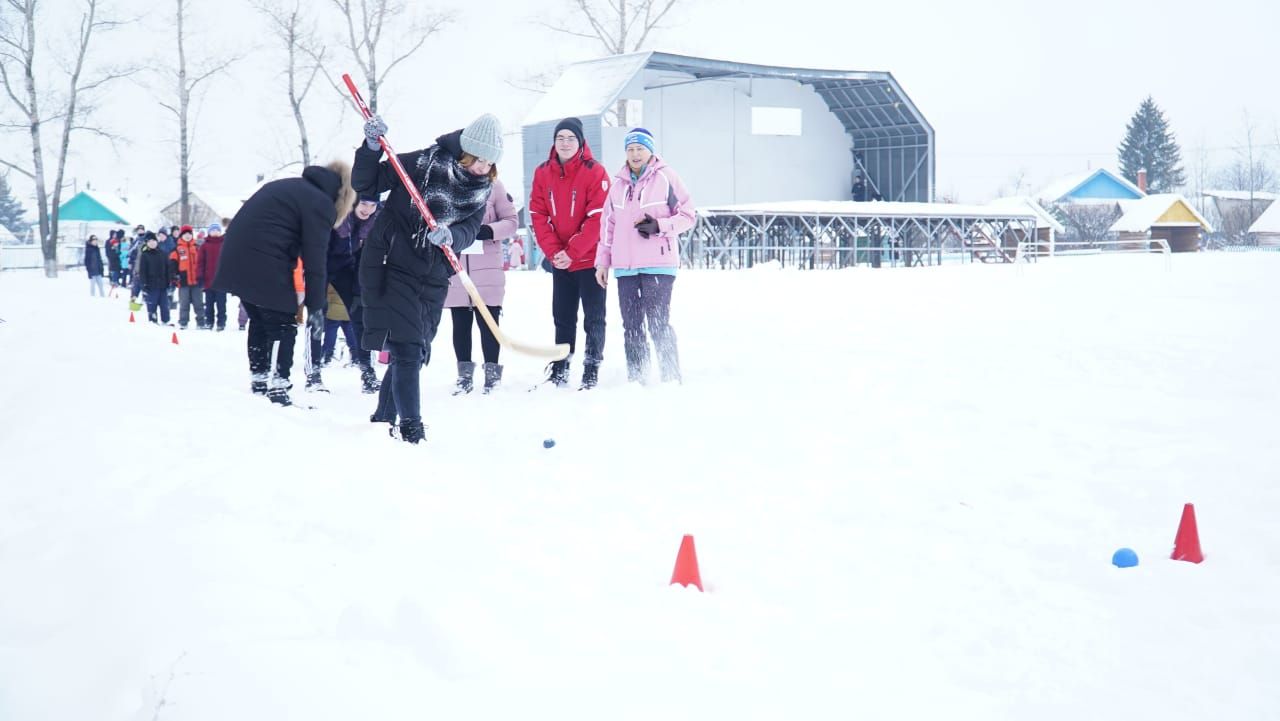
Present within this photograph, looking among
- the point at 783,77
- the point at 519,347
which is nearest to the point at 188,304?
the point at 519,347

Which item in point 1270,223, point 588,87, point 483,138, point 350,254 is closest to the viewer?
point 483,138

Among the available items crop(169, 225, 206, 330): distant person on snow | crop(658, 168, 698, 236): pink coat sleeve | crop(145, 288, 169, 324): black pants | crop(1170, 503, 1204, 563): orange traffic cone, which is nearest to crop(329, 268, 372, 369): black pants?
crop(658, 168, 698, 236): pink coat sleeve

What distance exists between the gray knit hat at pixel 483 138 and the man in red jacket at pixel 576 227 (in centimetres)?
195

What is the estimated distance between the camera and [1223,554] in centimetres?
334

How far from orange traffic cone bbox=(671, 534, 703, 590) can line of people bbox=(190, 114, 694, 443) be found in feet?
6.85

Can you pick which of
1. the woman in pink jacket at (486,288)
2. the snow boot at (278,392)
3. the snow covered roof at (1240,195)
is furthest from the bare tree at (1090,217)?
the snow boot at (278,392)

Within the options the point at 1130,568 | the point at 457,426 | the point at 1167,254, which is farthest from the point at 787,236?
the point at 1130,568

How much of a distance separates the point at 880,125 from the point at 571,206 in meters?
25.1

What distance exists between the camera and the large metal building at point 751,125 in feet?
81.7

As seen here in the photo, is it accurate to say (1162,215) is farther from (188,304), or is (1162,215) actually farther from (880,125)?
(188,304)

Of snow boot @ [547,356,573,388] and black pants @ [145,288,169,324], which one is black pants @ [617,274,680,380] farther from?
black pants @ [145,288,169,324]

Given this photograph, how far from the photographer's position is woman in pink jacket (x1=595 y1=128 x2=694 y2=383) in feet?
21.2

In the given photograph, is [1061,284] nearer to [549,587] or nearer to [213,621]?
[549,587]

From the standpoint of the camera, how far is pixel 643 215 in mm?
6508
